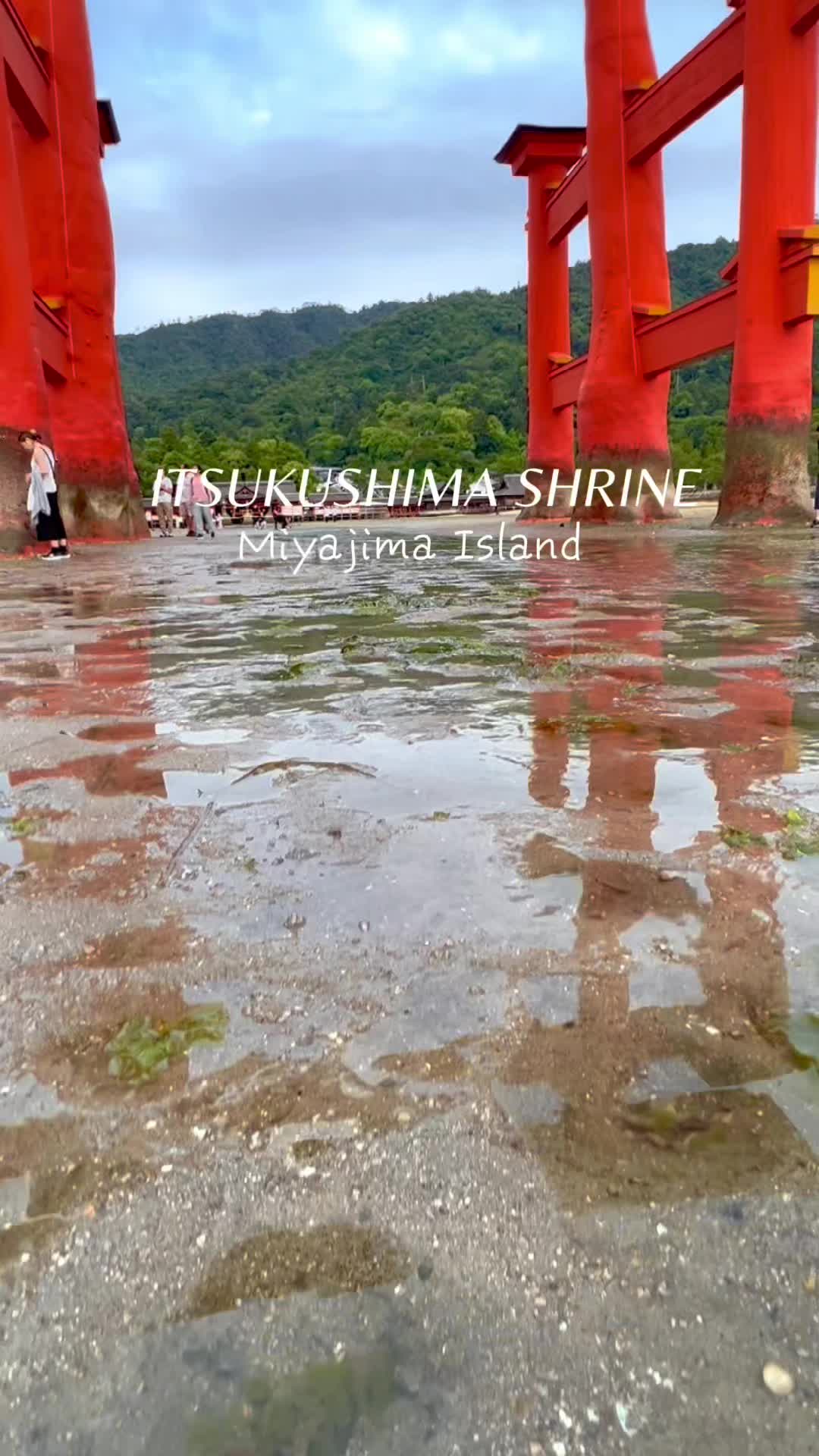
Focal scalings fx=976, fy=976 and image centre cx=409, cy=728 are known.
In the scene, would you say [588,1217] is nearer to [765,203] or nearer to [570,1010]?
[570,1010]

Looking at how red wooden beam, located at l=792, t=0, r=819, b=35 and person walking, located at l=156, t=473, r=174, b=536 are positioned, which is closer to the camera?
red wooden beam, located at l=792, t=0, r=819, b=35

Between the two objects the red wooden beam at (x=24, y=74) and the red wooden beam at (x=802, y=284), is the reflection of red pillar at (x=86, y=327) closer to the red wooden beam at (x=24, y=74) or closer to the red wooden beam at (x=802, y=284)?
the red wooden beam at (x=24, y=74)

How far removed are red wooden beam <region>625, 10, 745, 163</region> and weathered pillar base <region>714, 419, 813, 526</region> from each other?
5.31m

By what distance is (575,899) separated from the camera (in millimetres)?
1724

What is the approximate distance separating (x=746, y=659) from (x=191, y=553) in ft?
35.1

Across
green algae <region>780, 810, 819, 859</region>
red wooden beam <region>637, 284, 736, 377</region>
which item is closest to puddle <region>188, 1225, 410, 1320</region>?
green algae <region>780, 810, 819, 859</region>

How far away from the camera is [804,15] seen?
43.5ft

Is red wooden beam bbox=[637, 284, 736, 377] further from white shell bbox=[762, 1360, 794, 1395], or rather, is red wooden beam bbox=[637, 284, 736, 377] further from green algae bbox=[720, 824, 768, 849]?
white shell bbox=[762, 1360, 794, 1395]

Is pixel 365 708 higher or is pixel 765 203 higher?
pixel 765 203

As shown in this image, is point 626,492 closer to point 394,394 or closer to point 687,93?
point 687,93

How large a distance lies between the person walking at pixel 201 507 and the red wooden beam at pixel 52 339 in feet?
15.3

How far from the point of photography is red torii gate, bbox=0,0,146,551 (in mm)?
15812

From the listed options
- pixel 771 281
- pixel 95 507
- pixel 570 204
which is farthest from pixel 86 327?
pixel 570 204

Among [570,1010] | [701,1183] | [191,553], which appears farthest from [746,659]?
[191,553]
